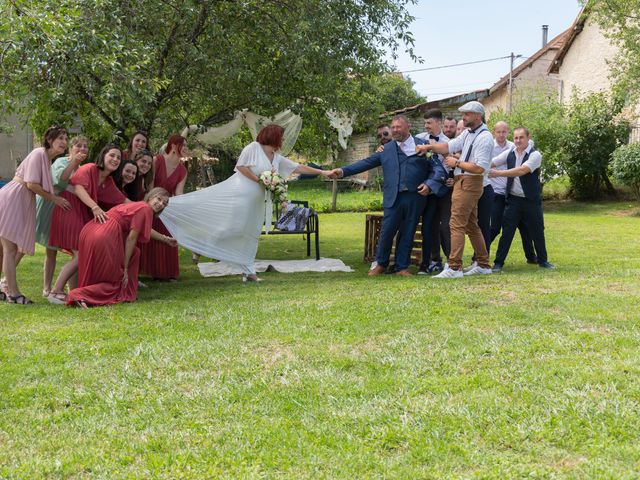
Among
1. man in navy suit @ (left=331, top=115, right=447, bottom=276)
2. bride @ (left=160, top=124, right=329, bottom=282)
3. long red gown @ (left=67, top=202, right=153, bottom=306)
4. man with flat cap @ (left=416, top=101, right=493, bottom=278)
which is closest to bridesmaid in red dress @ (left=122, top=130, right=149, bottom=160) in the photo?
bride @ (left=160, top=124, right=329, bottom=282)

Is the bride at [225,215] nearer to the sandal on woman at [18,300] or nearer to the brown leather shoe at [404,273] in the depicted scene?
the brown leather shoe at [404,273]

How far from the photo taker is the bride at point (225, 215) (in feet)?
28.4

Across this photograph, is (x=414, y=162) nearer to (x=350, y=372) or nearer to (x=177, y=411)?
(x=350, y=372)

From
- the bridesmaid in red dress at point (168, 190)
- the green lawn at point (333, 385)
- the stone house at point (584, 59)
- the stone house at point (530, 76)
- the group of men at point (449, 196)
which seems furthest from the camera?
the stone house at point (530, 76)

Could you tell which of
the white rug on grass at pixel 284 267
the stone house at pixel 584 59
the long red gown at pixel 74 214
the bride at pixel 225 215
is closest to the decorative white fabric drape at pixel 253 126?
the white rug on grass at pixel 284 267

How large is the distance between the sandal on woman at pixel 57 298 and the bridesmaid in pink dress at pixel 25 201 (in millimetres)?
241

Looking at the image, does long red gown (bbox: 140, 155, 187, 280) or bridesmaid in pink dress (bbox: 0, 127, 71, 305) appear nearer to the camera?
bridesmaid in pink dress (bbox: 0, 127, 71, 305)

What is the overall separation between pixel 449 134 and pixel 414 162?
1.02 m

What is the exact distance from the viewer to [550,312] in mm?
5719

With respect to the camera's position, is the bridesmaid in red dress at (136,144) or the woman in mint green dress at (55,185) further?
the bridesmaid in red dress at (136,144)

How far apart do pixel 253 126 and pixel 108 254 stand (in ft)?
16.1

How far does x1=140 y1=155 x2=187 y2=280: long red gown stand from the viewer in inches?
351

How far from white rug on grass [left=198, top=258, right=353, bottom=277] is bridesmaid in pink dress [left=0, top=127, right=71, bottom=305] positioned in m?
2.89

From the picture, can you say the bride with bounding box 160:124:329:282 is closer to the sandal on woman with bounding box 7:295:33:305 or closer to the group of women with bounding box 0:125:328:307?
the group of women with bounding box 0:125:328:307
